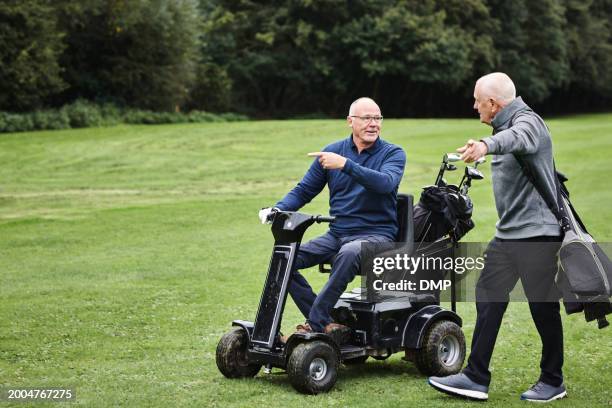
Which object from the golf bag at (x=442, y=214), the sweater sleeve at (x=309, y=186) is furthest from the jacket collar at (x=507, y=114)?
the sweater sleeve at (x=309, y=186)

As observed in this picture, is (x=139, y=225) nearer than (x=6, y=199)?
Yes

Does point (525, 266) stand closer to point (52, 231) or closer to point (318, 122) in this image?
point (52, 231)

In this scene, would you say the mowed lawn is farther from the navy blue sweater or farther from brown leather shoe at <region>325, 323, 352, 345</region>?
the navy blue sweater

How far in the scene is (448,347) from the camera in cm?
712

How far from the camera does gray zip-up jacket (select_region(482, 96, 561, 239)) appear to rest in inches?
233

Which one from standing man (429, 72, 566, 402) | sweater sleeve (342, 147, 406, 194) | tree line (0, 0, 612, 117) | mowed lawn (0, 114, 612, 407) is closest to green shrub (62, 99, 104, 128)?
tree line (0, 0, 612, 117)

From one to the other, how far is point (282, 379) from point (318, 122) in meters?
28.7

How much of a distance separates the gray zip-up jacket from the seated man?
0.96m

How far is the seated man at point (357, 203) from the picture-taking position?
6.69m

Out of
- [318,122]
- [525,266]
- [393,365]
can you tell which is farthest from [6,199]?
[318,122]

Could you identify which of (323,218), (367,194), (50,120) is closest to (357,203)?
(367,194)

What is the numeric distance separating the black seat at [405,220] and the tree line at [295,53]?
26390 millimetres

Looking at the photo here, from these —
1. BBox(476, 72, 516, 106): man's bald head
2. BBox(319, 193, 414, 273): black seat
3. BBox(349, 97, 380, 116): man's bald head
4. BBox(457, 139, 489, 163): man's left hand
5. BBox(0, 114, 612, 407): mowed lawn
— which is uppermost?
BBox(476, 72, 516, 106): man's bald head

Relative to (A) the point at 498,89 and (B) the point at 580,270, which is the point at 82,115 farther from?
(B) the point at 580,270
